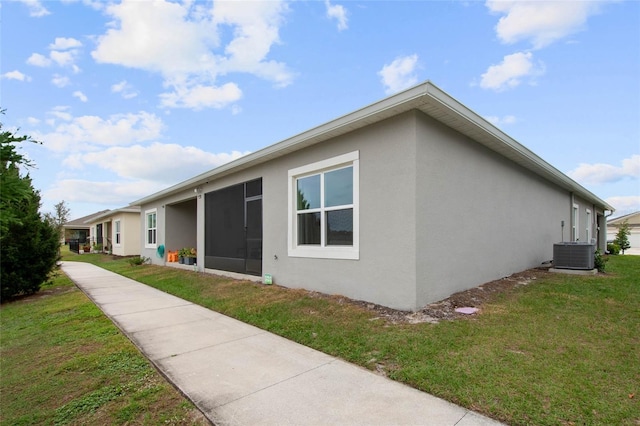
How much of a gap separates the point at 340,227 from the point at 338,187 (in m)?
0.84

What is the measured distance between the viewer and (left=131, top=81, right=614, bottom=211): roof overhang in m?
5.12

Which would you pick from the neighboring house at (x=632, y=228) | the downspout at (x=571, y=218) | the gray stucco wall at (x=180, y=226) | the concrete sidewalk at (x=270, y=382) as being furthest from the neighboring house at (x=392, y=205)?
the neighboring house at (x=632, y=228)

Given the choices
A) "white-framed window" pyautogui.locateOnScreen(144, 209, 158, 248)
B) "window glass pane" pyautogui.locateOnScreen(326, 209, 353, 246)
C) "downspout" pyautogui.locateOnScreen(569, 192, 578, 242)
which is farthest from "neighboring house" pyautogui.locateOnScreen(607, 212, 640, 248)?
"white-framed window" pyautogui.locateOnScreen(144, 209, 158, 248)

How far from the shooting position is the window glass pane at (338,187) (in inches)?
260

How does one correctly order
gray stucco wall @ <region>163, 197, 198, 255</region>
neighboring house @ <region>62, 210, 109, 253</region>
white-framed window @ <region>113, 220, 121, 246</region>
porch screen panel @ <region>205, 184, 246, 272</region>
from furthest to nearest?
neighboring house @ <region>62, 210, 109, 253</region>
white-framed window @ <region>113, 220, 121, 246</region>
gray stucco wall @ <region>163, 197, 198, 255</region>
porch screen panel @ <region>205, 184, 246, 272</region>

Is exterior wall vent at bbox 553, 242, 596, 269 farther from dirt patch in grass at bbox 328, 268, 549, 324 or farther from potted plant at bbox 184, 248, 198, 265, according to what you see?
potted plant at bbox 184, 248, 198, 265

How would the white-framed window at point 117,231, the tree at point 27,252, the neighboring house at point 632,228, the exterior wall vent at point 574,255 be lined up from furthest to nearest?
the neighboring house at point 632,228 < the white-framed window at point 117,231 < the tree at point 27,252 < the exterior wall vent at point 574,255

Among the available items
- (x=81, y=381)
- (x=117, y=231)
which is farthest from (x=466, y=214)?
(x=117, y=231)

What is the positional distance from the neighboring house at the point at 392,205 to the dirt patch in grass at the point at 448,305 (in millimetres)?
156

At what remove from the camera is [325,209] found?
7.07 metres

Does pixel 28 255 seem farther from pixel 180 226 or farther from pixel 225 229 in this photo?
pixel 180 226

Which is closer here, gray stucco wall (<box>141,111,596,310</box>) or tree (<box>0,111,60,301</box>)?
gray stucco wall (<box>141,111,596,310</box>)

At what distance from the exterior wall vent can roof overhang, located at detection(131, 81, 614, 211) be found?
2326mm

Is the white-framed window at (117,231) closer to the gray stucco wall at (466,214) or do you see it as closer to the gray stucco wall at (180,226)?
the gray stucco wall at (180,226)
